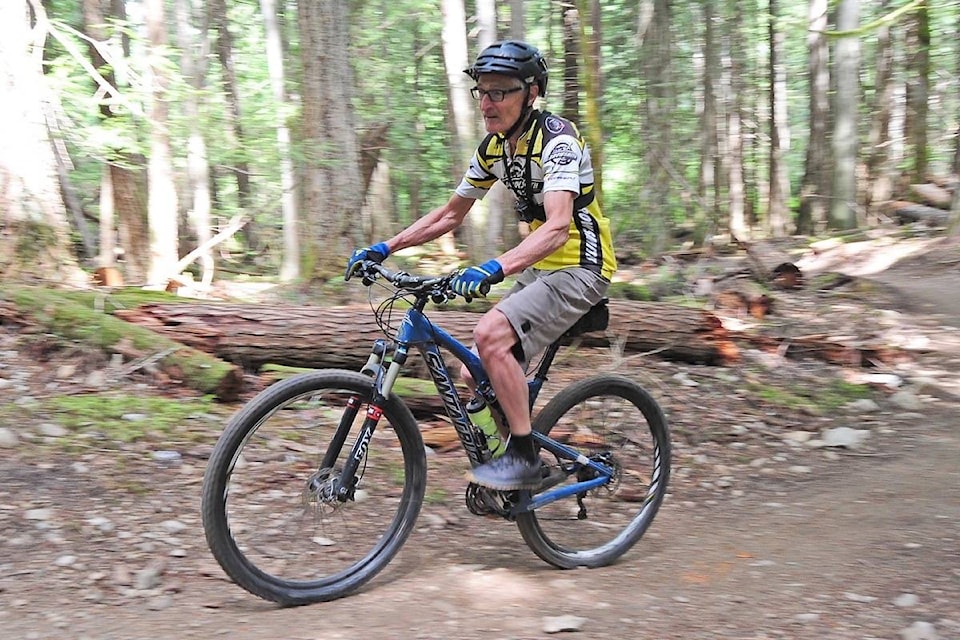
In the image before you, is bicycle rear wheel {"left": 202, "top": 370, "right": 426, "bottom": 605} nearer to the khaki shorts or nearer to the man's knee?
the man's knee

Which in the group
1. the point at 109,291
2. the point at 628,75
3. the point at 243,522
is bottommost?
the point at 243,522

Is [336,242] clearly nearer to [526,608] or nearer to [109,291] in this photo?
[109,291]

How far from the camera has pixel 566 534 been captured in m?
4.44

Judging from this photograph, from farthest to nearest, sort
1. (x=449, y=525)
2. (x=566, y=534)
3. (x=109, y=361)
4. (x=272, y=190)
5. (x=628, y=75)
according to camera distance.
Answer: (x=272, y=190)
(x=628, y=75)
(x=109, y=361)
(x=449, y=525)
(x=566, y=534)

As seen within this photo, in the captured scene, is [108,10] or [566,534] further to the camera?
[108,10]

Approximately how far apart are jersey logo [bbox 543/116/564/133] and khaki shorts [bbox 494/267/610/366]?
A: 26.5 inches

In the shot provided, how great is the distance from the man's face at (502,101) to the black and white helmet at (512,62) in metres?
0.05

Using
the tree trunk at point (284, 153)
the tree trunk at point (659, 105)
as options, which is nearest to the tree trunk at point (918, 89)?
the tree trunk at point (659, 105)

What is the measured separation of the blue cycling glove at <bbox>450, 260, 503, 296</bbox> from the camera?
3.38m

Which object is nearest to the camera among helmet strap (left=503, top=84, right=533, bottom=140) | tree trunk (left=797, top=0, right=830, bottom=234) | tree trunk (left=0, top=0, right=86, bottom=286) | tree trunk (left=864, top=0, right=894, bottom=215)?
helmet strap (left=503, top=84, right=533, bottom=140)

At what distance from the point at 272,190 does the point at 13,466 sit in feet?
40.2

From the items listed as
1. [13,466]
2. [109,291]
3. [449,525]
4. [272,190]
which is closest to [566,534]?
[449,525]

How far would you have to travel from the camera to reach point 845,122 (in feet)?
54.9

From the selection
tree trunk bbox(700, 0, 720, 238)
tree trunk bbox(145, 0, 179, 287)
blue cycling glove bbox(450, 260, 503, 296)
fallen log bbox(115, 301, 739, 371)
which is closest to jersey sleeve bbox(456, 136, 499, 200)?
blue cycling glove bbox(450, 260, 503, 296)
